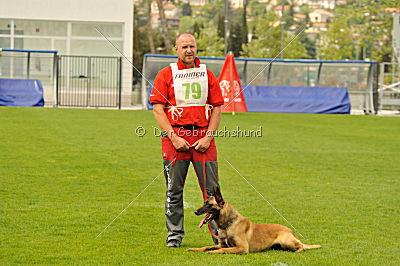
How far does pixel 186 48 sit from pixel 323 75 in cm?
3290

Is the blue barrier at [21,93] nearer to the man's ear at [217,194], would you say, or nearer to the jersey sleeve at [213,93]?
the jersey sleeve at [213,93]

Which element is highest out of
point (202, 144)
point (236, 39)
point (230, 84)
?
point (236, 39)

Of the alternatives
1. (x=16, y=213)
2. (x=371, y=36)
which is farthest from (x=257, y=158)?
(x=371, y=36)

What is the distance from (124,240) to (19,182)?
15.2 ft

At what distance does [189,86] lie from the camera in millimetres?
7262

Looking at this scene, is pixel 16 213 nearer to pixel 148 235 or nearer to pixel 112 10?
pixel 148 235

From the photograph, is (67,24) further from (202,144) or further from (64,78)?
(202,144)

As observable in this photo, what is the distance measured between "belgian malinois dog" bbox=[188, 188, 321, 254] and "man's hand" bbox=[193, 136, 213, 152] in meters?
0.55

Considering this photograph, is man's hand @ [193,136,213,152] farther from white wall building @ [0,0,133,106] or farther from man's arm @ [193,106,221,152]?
white wall building @ [0,0,133,106]

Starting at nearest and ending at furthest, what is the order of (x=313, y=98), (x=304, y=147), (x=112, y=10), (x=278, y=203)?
1. (x=278, y=203)
2. (x=304, y=147)
3. (x=313, y=98)
4. (x=112, y=10)

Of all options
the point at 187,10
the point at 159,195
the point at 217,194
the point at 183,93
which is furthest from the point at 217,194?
the point at 187,10

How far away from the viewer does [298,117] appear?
31.6 metres

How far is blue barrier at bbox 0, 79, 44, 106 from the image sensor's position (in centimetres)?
3362

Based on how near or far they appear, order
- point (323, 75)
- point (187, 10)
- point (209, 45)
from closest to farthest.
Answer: point (323, 75) → point (209, 45) → point (187, 10)
